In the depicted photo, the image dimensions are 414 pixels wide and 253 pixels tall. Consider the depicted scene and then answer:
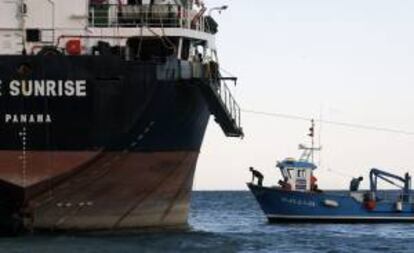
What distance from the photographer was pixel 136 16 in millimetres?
31422

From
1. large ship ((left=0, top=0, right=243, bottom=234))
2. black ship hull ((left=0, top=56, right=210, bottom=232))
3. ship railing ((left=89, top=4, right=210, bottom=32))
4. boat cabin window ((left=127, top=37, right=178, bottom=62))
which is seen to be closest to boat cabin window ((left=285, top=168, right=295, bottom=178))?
large ship ((left=0, top=0, right=243, bottom=234))

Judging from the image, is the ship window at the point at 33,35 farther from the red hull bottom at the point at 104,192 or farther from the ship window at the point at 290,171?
the ship window at the point at 290,171

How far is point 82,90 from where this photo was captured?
28.7 m

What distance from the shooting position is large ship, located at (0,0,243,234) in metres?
28.7

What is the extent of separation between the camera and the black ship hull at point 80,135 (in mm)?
28672

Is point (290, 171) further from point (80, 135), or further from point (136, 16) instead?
point (80, 135)

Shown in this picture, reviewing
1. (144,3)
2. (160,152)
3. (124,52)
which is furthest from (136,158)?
(144,3)

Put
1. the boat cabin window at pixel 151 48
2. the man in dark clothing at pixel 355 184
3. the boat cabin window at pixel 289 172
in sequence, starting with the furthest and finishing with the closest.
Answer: the man in dark clothing at pixel 355 184 < the boat cabin window at pixel 289 172 < the boat cabin window at pixel 151 48

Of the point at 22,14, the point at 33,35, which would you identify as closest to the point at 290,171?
the point at 33,35

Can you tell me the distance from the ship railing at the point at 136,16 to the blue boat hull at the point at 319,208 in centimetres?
1459

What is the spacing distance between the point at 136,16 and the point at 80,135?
15.3 ft

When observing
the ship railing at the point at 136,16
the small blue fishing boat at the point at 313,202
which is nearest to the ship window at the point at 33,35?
the ship railing at the point at 136,16

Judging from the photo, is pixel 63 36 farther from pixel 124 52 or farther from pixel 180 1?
pixel 180 1

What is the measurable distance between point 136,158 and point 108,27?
418 centimetres
